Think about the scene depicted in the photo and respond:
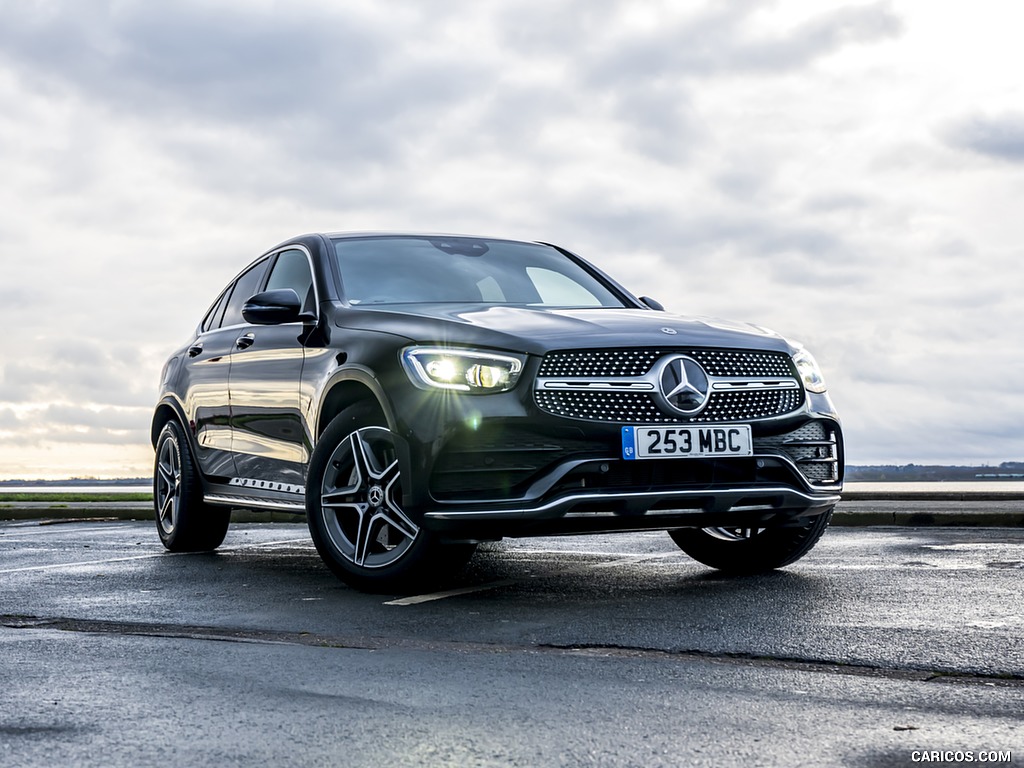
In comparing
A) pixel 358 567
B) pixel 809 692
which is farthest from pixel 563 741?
pixel 358 567

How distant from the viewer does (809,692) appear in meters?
3.68

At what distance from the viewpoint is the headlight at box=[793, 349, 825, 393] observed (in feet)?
21.0

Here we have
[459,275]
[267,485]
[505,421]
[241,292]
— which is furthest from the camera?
[241,292]

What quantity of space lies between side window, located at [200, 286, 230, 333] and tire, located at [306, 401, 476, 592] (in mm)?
2964

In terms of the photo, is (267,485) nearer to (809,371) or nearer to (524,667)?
(809,371)

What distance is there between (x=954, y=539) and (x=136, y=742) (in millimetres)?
7426

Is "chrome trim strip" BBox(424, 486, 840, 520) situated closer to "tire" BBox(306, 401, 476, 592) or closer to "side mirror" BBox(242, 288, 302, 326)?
"tire" BBox(306, 401, 476, 592)

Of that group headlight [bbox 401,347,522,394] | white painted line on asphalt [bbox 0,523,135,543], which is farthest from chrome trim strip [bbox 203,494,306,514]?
white painted line on asphalt [bbox 0,523,135,543]

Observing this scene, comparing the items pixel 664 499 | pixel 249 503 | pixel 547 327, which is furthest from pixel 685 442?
pixel 249 503

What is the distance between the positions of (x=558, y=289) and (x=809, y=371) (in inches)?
69.3

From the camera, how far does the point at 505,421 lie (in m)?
5.54

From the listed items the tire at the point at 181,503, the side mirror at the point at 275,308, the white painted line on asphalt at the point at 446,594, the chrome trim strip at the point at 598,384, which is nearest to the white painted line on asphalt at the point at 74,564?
the tire at the point at 181,503

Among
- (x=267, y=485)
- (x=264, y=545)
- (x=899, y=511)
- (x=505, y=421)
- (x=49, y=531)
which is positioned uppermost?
(x=505, y=421)

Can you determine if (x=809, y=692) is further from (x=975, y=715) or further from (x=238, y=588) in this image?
(x=238, y=588)
